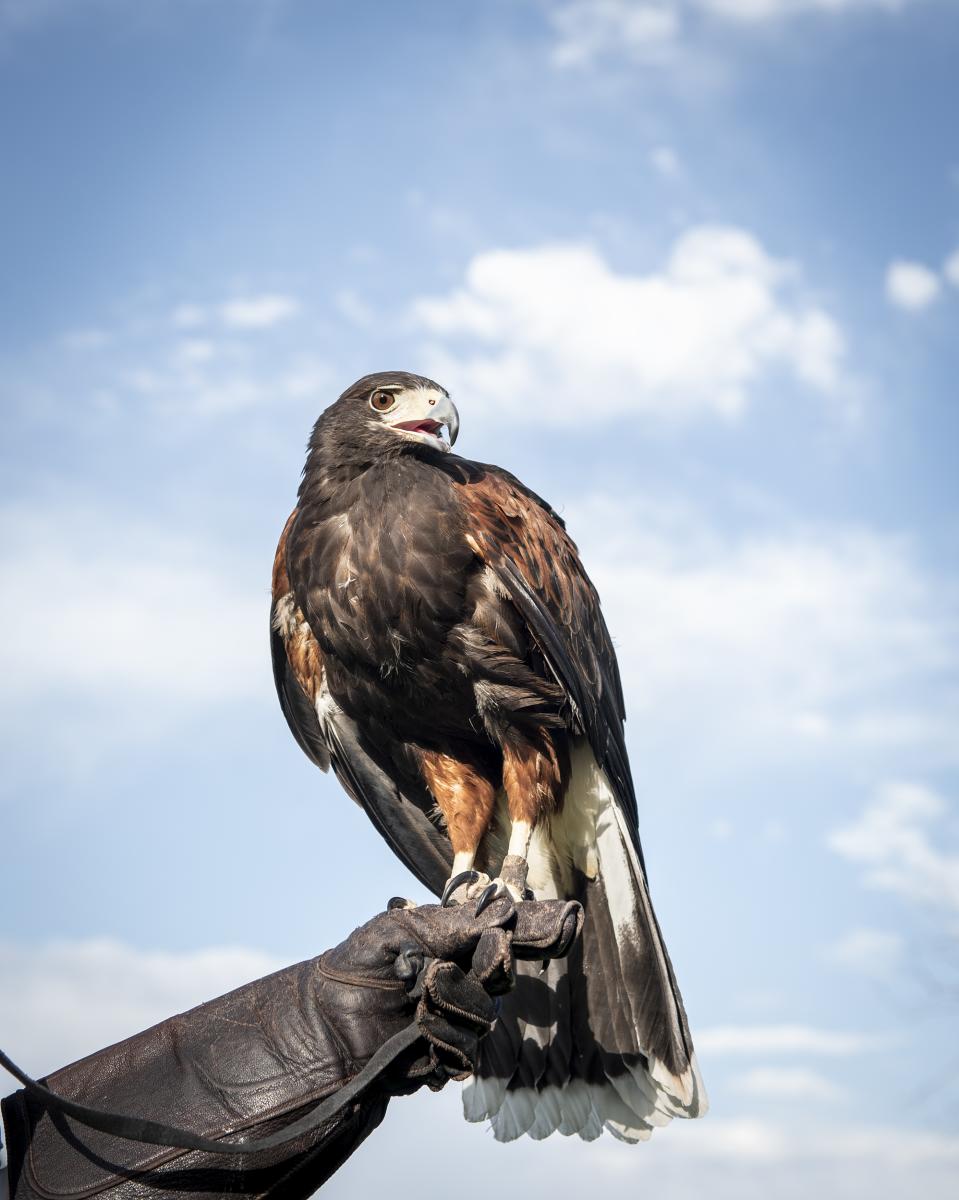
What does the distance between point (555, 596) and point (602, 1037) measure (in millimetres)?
1566

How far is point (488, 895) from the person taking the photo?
141 inches

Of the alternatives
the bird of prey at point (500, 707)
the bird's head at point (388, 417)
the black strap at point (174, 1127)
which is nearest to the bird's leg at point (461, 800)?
the bird of prey at point (500, 707)

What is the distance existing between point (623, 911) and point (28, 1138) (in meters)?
2.20

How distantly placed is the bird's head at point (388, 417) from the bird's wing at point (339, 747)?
38cm

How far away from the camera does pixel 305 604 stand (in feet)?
14.0

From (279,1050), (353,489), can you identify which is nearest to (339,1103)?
(279,1050)

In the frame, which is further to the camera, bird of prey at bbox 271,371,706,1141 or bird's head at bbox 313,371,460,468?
bird's head at bbox 313,371,460,468

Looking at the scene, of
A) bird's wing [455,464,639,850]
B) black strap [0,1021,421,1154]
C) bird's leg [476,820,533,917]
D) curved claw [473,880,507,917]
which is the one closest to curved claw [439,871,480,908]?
bird's leg [476,820,533,917]

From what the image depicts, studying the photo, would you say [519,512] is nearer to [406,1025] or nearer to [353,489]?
[353,489]

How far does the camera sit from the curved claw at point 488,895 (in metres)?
3.40

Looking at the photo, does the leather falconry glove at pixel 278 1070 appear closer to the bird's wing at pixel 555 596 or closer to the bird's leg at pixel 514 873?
the bird's leg at pixel 514 873

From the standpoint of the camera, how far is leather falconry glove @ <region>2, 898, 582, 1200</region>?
105 inches

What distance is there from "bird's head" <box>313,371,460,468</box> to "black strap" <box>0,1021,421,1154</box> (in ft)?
7.91

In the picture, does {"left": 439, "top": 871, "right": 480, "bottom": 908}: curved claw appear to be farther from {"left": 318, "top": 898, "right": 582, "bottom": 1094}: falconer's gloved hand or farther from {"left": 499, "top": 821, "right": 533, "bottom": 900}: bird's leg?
{"left": 318, "top": 898, "right": 582, "bottom": 1094}: falconer's gloved hand
